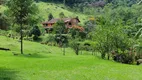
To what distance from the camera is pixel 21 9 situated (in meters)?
55.7

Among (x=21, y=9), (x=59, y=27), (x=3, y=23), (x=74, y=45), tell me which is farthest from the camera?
(x=59, y=27)

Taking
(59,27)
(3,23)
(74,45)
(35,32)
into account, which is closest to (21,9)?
(74,45)

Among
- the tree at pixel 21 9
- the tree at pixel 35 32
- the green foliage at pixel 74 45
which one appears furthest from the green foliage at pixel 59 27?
the tree at pixel 21 9

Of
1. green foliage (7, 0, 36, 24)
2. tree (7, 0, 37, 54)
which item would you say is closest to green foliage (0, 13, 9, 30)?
tree (7, 0, 37, 54)

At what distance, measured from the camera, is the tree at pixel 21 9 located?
55.0 metres

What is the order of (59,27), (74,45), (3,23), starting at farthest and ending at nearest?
(59,27), (3,23), (74,45)

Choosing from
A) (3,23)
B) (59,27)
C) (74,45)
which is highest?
(3,23)

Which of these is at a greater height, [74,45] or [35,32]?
[35,32]

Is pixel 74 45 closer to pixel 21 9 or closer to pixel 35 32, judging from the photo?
pixel 35 32

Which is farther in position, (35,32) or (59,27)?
(59,27)

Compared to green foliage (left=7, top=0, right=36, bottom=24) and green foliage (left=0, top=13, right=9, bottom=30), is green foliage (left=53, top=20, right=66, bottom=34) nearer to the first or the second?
green foliage (left=0, top=13, right=9, bottom=30)

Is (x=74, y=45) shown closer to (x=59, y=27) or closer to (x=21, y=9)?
(x=59, y=27)

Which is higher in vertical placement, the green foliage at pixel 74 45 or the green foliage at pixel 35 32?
the green foliage at pixel 35 32

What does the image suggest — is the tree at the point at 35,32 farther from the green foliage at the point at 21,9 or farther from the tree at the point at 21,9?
the green foliage at the point at 21,9
